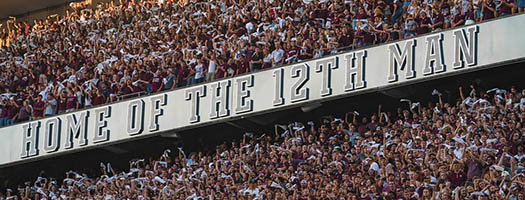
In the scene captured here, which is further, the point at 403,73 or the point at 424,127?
the point at 403,73

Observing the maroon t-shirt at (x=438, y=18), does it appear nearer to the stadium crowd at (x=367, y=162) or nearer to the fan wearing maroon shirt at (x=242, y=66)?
the stadium crowd at (x=367, y=162)

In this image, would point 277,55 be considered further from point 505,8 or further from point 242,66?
point 505,8

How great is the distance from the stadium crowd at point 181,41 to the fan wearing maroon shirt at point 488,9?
2cm

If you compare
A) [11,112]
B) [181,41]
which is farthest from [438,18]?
[11,112]

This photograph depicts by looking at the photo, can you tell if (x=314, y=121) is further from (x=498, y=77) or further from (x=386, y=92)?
(x=498, y=77)

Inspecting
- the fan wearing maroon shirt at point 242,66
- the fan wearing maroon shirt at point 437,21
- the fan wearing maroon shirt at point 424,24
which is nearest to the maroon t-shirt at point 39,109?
the fan wearing maroon shirt at point 242,66

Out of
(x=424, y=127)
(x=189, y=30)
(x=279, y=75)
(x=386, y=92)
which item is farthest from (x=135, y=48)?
(x=424, y=127)

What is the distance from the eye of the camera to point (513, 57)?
74.0 feet

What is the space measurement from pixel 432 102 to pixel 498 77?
139 cm

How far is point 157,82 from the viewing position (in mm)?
27734

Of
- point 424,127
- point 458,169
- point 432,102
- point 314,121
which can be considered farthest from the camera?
point 314,121

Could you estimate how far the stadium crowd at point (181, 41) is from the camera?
24.8 meters

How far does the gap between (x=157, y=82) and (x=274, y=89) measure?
3.26 meters

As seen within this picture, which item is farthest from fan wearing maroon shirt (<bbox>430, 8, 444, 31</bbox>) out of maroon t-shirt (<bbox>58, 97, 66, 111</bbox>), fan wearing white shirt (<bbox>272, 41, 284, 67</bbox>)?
maroon t-shirt (<bbox>58, 97, 66, 111</bbox>)
